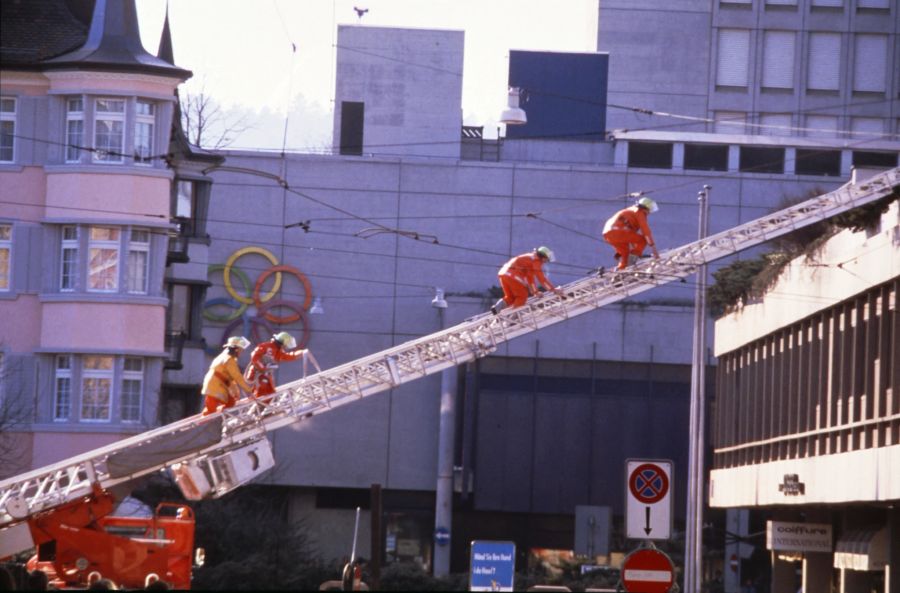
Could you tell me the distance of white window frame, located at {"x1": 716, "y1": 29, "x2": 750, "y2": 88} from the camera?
76250 millimetres

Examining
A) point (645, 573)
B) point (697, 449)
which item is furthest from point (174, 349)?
point (645, 573)

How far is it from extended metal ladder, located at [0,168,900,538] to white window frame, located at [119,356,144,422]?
1077 centimetres

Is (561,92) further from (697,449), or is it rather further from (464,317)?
(697,449)

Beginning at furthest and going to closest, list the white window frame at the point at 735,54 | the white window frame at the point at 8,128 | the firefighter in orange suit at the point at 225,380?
1. the white window frame at the point at 735,54
2. the white window frame at the point at 8,128
3. the firefighter in orange suit at the point at 225,380

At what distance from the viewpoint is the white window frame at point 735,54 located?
76.2 meters

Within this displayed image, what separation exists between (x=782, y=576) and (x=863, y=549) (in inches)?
519

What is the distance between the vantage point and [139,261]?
39.6 meters

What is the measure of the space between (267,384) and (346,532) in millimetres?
37773

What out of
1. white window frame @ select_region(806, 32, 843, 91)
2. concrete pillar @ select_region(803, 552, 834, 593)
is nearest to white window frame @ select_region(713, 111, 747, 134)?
white window frame @ select_region(806, 32, 843, 91)

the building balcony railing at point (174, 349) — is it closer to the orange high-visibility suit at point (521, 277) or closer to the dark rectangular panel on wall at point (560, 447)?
the orange high-visibility suit at point (521, 277)

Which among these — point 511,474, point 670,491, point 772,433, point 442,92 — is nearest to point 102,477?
point 670,491

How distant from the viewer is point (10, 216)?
39.4 meters

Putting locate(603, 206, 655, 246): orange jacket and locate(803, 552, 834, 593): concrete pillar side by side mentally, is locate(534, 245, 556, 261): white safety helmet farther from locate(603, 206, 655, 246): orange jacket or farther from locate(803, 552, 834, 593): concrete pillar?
locate(803, 552, 834, 593): concrete pillar

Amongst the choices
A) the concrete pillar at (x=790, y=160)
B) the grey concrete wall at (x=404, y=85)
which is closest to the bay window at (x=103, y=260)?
the grey concrete wall at (x=404, y=85)
